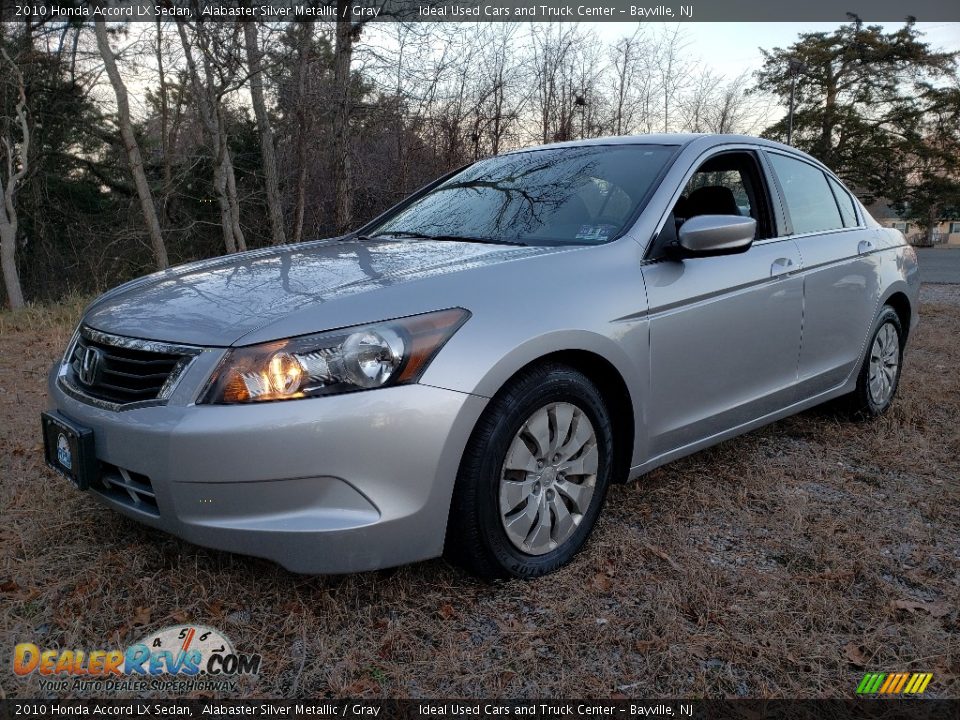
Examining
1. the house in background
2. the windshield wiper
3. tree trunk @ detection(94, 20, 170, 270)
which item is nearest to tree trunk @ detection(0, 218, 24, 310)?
tree trunk @ detection(94, 20, 170, 270)

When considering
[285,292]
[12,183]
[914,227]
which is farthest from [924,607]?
[914,227]

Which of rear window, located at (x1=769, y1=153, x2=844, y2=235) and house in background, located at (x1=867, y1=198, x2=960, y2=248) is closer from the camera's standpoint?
rear window, located at (x1=769, y1=153, x2=844, y2=235)

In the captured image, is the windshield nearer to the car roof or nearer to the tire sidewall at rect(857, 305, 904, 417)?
the car roof

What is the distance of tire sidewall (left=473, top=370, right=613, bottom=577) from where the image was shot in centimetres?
211

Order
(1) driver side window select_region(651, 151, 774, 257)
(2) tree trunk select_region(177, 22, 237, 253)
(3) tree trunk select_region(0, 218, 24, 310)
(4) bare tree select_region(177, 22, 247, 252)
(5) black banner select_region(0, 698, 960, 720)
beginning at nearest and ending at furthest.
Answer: (5) black banner select_region(0, 698, 960, 720) < (1) driver side window select_region(651, 151, 774, 257) < (4) bare tree select_region(177, 22, 247, 252) < (2) tree trunk select_region(177, 22, 237, 253) < (3) tree trunk select_region(0, 218, 24, 310)

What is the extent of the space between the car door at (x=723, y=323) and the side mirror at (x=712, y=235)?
0.10 meters

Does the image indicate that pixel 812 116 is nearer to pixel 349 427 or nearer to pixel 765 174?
pixel 765 174

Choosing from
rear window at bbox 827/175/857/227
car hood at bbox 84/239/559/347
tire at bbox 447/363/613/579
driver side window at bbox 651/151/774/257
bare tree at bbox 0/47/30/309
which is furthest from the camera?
bare tree at bbox 0/47/30/309

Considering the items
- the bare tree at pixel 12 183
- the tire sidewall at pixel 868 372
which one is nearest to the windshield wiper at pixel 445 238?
the tire sidewall at pixel 868 372

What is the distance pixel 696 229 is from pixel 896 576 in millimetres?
1367

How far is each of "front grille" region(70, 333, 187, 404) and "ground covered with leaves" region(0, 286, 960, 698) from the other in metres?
0.62

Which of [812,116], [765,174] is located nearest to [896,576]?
[765,174]

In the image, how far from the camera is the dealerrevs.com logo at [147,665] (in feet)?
6.15

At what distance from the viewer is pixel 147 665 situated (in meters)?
1.95
